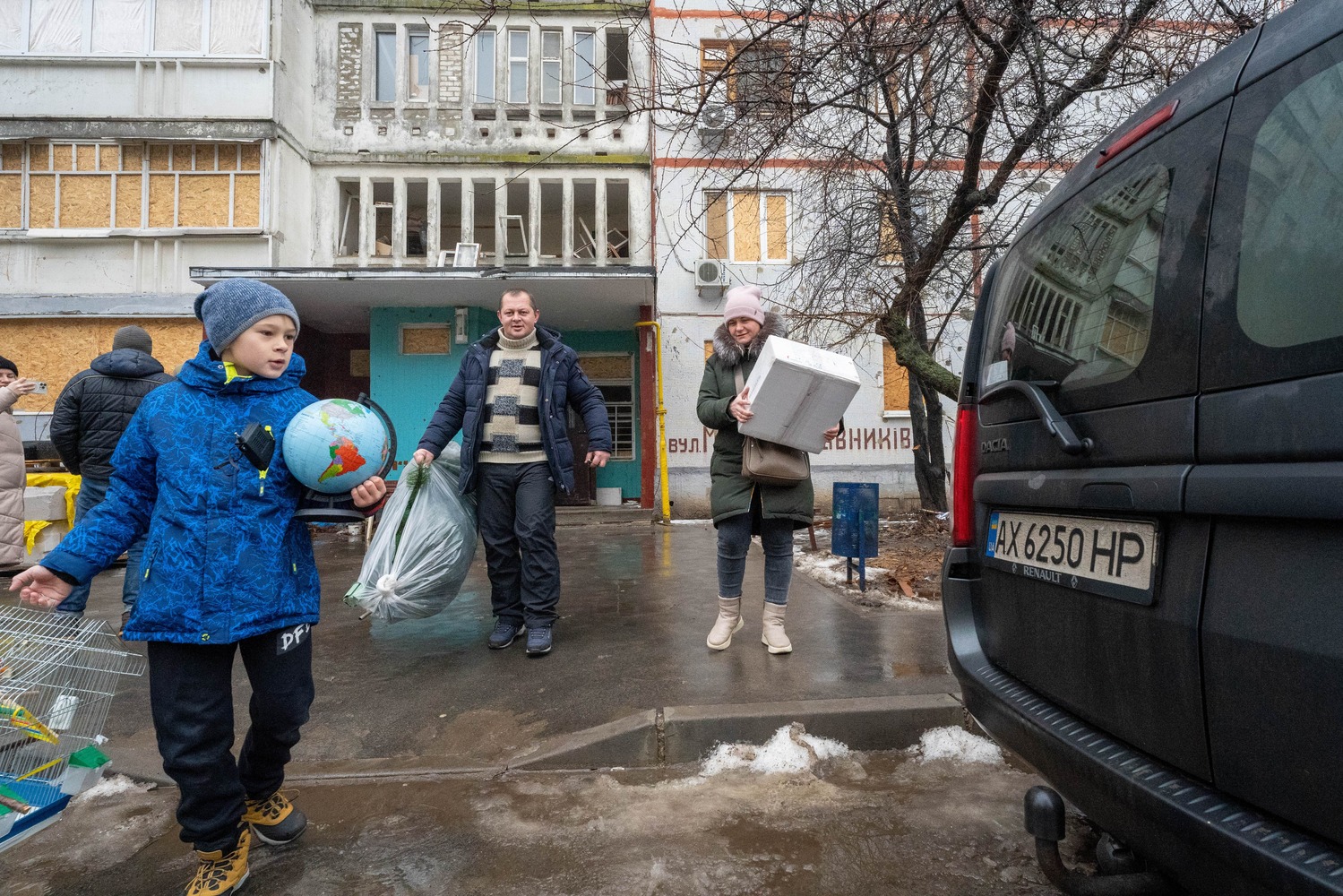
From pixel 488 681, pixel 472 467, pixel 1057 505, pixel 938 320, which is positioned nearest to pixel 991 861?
pixel 1057 505

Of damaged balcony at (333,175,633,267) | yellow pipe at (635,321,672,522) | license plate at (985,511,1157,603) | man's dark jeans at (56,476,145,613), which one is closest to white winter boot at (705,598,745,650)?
license plate at (985,511,1157,603)

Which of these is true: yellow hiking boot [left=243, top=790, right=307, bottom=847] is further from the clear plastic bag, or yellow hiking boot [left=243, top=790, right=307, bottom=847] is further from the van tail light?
the van tail light

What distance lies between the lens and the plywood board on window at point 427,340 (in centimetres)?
1222

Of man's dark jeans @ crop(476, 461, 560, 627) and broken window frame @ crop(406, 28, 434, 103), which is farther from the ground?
broken window frame @ crop(406, 28, 434, 103)

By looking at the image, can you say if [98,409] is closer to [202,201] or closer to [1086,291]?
[1086,291]

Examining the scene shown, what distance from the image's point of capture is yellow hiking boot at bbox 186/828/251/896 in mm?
1900

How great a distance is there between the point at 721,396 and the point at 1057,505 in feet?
7.57

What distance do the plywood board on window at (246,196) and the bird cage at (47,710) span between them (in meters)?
12.1

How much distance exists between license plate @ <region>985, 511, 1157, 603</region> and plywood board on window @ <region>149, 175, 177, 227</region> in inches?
563

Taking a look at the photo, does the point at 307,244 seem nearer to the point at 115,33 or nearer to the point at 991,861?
the point at 115,33

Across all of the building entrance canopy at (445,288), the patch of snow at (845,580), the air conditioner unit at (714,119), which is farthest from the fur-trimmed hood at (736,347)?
the building entrance canopy at (445,288)

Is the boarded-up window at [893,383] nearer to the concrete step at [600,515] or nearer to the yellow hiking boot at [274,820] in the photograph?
the concrete step at [600,515]

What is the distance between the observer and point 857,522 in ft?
17.6

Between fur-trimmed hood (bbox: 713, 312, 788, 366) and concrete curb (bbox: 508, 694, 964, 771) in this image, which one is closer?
concrete curb (bbox: 508, 694, 964, 771)
